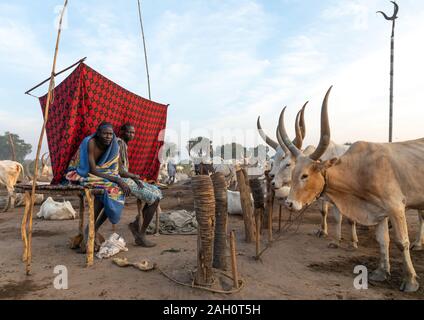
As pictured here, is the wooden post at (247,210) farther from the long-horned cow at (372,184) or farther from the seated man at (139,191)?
the long-horned cow at (372,184)

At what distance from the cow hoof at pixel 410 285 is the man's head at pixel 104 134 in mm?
3809

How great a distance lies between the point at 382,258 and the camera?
3.50 metres

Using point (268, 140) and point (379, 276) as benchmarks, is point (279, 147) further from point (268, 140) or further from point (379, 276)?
point (379, 276)

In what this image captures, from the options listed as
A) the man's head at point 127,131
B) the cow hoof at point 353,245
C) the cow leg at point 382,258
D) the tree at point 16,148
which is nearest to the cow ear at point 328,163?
the cow leg at point 382,258

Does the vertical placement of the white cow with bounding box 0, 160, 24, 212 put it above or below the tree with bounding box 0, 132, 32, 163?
below

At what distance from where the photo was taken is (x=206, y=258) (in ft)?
9.49

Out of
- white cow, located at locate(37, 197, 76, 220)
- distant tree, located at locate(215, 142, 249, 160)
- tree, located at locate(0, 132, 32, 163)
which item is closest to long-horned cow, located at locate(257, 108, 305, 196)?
white cow, located at locate(37, 197, 76, 220)

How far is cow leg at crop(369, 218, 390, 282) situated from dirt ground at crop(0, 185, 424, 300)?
9 centimetres

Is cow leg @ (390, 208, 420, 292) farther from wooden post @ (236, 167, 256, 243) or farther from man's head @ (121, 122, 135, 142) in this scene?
man's head @ (121, 122, 135, 142)

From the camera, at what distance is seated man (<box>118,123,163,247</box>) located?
4.41 m

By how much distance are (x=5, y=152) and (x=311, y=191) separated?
6291cm
